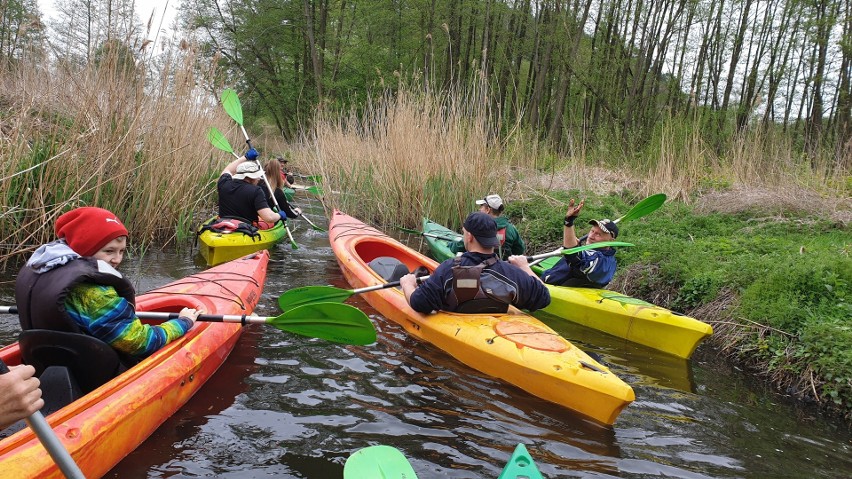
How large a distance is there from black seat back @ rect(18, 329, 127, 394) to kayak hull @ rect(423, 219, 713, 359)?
12.4 ft

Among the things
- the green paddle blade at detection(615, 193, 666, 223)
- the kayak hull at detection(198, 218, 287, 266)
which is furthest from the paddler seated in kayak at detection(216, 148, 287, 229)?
the green paddle blade at detection(615, 193, 666, 223)

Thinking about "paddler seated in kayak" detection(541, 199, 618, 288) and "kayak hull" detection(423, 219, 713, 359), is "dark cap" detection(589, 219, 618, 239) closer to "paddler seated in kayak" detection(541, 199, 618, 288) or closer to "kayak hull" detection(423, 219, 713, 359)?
"paddler seated in kayak" detection(541, 199, 618, 288)

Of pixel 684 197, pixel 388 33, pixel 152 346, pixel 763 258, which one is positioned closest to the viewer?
pixel 152 346

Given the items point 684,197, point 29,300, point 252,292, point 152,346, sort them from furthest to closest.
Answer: point 684,197, point 252,292, point 152,346, point 29,300

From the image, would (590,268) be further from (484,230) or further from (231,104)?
(231,104)

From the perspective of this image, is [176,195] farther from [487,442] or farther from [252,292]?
[487,442]

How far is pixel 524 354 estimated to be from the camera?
349 cm

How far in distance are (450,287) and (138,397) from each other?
2.12 meters

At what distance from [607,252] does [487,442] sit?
2.85m

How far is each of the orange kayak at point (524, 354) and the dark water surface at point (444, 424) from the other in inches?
3.4

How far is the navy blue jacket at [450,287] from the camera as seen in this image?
400 centimetres

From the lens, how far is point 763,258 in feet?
16.7

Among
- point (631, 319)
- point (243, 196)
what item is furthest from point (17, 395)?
point (243, 196)

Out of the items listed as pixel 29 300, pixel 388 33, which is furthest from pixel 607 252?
pixel 388 33
